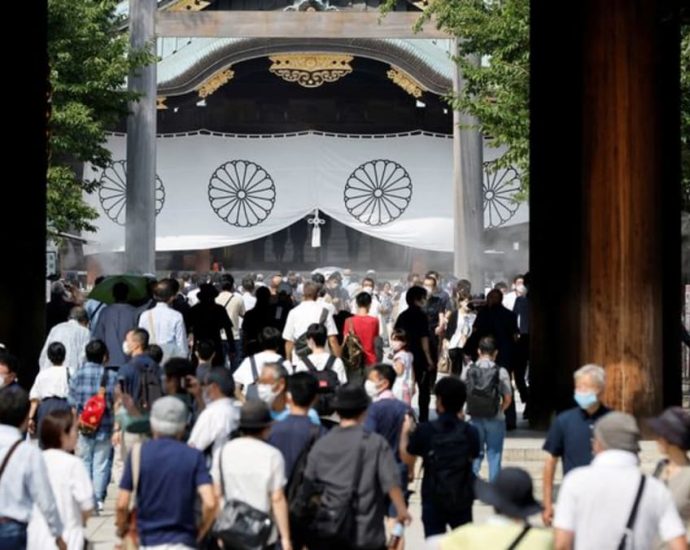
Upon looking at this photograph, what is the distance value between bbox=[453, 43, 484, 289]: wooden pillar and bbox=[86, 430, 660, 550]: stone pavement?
15.2 meters

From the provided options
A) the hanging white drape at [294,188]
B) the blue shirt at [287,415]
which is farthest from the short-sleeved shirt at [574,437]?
the hanging white drape at [294,188]

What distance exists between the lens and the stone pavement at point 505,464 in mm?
10977

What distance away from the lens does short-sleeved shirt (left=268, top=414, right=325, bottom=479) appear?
26.7 ft

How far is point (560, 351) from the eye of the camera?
50.7 ft

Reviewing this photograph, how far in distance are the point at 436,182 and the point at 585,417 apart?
32044 mm

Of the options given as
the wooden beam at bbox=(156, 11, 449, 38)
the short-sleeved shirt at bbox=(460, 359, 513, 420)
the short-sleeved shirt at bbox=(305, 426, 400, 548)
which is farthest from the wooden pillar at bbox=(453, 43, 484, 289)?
the short-sleeved shirt at bbox=(305, 426, 400, 548)

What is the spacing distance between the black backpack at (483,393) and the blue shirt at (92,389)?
241 centimetres

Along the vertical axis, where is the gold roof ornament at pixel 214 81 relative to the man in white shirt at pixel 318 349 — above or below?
above

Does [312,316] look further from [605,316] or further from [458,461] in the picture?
[458,461]

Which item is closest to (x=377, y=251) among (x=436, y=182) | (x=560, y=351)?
(x=436, y=182)

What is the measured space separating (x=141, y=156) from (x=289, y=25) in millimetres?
5640

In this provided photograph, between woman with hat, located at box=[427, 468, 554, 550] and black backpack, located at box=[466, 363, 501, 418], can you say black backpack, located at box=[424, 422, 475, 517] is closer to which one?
woman with hat, located at box=[427, 468, 554, 550]

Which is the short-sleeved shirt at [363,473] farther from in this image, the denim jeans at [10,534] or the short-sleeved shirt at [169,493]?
the denim jeans at [10,534]

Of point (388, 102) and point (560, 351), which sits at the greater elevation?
point (388, 102)
